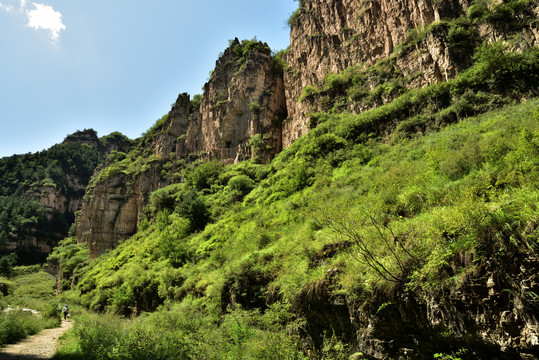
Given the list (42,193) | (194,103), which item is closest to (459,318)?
(194,103)

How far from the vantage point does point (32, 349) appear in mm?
10594

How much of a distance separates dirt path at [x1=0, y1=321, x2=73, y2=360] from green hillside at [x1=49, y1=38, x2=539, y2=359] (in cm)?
117

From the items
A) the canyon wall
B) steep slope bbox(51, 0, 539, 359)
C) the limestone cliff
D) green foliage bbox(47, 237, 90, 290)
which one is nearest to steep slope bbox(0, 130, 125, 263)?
green foliage bbox(47, 237, 90, 290)

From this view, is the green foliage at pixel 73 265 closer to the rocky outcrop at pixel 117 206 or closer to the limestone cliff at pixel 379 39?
the rocky outcrop at pixel 117 206

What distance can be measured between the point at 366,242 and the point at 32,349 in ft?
44.7

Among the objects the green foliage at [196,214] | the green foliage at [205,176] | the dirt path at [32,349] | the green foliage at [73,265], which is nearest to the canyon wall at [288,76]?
the green foliage at [73,265]

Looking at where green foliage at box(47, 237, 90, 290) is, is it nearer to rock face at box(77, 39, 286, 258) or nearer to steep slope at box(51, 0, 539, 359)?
steep slope at box(51, 0, 539, 359)

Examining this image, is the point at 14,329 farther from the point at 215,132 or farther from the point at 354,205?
the point at 215,132

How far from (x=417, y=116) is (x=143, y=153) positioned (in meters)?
55.4

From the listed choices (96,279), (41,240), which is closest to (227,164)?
(96,279)

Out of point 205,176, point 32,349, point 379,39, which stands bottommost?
point 32,349

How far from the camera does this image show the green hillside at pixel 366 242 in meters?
3.97

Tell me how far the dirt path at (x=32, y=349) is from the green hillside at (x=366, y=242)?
117 cm

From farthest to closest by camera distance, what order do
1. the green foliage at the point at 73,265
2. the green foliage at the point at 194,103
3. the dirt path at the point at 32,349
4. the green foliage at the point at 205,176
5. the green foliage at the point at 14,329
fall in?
1. the green foliage at the point at 194,103
2. the green foliage at the point at 73,265
3. the green foliage at the point at 205,176
4. the green foliage at the point at 14,329
5. the dirt path at the point at 32,349
